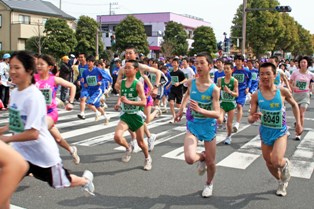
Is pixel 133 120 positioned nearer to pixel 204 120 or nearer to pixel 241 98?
pixel 204 120

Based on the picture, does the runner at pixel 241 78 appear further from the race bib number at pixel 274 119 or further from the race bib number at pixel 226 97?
the race bib number at pixel 274 119

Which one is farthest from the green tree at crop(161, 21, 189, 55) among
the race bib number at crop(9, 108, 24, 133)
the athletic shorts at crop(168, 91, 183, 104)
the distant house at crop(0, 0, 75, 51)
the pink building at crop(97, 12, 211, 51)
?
the race bib number at crop(9, 108, 24, 133)

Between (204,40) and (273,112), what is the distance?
2171 inches

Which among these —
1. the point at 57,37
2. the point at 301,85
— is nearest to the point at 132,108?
the point at 301,85

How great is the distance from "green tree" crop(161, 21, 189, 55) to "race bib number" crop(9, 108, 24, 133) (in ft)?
190

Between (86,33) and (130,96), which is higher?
(86,33)

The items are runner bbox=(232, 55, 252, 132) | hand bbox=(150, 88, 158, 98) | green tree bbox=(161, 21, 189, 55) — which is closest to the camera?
hand bbox=(150, 88, 158, 98)

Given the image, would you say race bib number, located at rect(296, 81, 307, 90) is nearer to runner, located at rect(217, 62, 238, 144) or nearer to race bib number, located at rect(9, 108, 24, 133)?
runner, located at rect(217, 62, 238, 144)

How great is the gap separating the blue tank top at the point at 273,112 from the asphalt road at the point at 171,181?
38.9 inches

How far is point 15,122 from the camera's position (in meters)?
3.53

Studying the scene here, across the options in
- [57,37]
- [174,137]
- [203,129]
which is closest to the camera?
[203,129]

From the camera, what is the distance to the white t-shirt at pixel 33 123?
3.31 m

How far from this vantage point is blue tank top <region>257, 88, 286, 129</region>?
16.3 ft

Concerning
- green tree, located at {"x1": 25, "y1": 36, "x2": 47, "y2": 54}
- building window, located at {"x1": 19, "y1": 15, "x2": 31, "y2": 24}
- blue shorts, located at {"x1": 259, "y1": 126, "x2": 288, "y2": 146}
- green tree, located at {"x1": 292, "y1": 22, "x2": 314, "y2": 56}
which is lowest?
blue shorts, located at {"x1": 259, "y1": 126, "x2": 288, "y2": 146}
